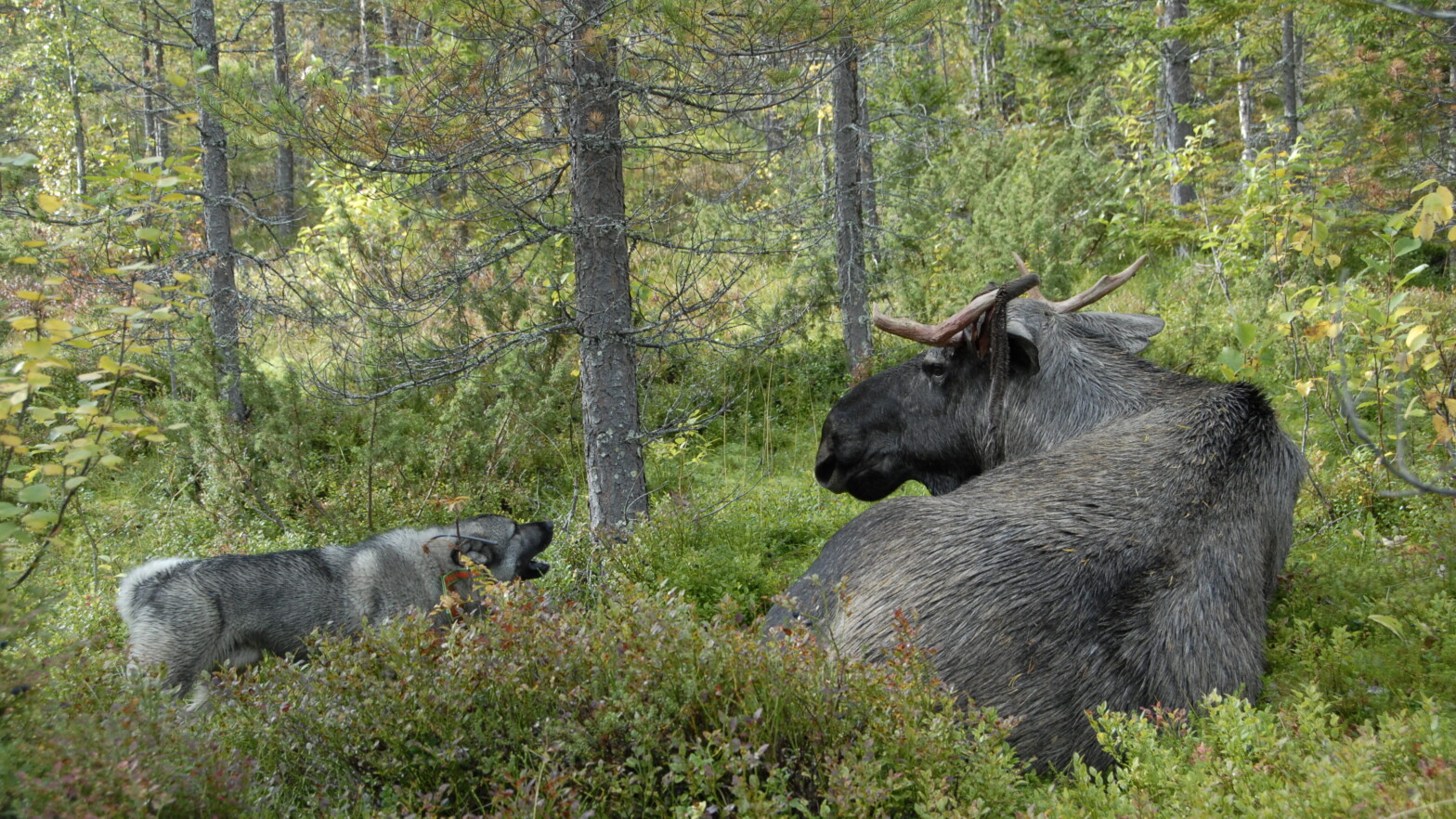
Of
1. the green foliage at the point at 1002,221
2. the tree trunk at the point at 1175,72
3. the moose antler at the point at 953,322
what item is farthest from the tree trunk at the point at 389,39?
the tree trunk at the point at 1175,72

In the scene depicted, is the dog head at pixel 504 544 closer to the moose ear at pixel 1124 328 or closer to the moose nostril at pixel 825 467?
the moose nostril at pixel 825 467

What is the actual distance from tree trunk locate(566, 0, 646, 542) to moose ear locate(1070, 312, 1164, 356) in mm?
2854

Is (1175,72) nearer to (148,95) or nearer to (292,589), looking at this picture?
(292,589)

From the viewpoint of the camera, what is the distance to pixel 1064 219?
1314 cm

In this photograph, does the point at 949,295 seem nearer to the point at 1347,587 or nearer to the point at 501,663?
the point at 1347,587

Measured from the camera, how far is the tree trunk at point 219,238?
885cm

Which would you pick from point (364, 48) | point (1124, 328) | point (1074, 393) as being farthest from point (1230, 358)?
Answer: point (364, 48)

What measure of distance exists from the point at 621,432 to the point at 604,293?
92 centimetres

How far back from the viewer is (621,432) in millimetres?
6145

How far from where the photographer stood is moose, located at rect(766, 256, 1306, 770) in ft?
11.4

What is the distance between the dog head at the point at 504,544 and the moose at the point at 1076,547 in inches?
75.1

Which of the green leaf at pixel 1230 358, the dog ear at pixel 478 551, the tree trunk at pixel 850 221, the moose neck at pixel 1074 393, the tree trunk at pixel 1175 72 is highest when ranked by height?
the tree trunk at pixel 1175 72

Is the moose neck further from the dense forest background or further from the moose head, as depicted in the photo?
the dense forest background

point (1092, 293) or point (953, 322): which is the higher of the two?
point (1092, 293)
